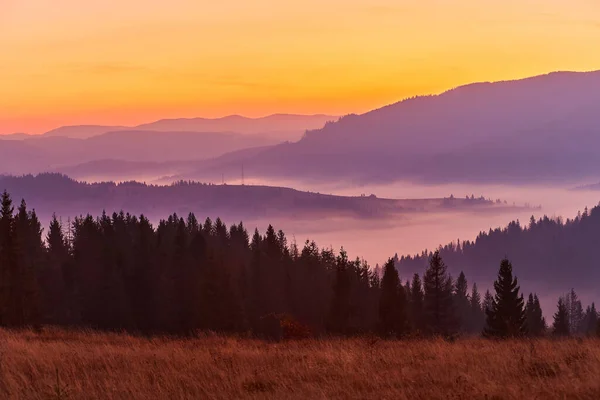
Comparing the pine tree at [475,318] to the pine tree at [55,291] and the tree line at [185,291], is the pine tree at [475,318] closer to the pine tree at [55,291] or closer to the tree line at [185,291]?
the tree line at [185,291]

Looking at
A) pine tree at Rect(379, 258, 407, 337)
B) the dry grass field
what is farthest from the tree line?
the dry grass field

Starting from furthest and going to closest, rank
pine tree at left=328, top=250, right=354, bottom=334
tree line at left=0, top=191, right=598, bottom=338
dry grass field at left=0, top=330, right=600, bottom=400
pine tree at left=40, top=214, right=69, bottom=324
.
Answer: pine tree at left=40, top=214, right=69, bottom=324 < pine tree at left=328, top=250, right=354, bottom=334 < tree line at left=0, top=191, right=598, bottom=338 < dry grass field at left=0, top=330, right=600, bottom=400

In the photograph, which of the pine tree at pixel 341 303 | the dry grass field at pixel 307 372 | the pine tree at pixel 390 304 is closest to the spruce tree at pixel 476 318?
the pine tree at pixel 341 303

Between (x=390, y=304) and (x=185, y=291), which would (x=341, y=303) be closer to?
(x=390, y=304)

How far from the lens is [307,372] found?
13945 millimetres

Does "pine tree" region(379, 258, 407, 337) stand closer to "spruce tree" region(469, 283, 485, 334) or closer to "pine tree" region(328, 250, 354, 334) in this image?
"pine tree" region(328, 250, 354, 334)

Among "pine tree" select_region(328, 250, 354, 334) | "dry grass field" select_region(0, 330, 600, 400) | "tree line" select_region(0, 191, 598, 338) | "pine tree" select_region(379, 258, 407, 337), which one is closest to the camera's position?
"dry grass field" select_region(0, 330, 600, 400)

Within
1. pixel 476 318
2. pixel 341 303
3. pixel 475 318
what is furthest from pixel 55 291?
pixel 476 318

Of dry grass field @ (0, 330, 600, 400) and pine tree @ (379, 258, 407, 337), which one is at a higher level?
dry grass field @ (0, 330, 600, 400)

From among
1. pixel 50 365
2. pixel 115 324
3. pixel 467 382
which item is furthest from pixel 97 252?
pixel 467 382

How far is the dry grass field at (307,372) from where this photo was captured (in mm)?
11992

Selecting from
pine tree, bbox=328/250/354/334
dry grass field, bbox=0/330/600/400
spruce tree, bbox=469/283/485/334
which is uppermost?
dry grass field, bbox=0/330/600/400

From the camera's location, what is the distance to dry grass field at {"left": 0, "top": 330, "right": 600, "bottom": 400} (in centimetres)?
1199

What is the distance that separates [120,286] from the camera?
8238cm
